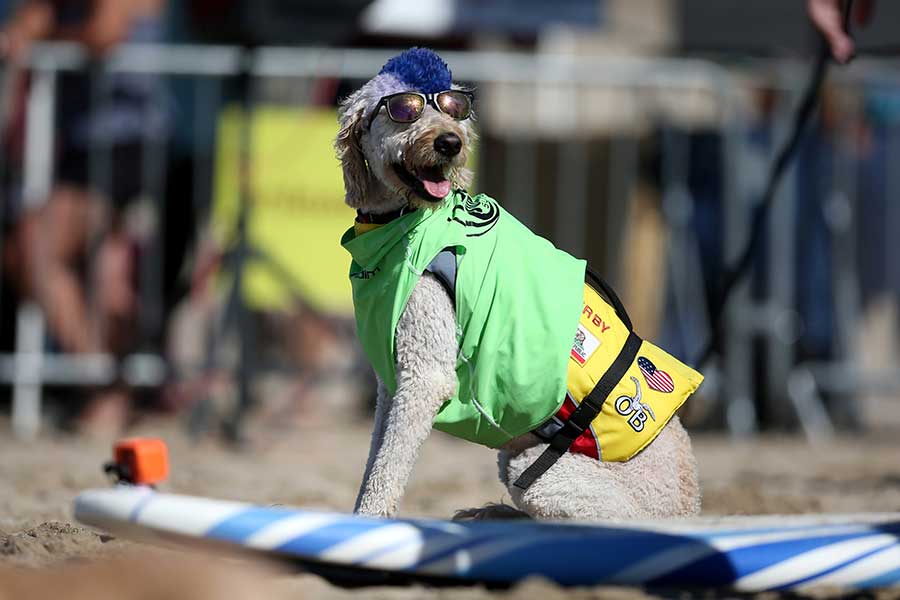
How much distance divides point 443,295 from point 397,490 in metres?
0.57

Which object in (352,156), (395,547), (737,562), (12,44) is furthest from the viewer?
(12,44)

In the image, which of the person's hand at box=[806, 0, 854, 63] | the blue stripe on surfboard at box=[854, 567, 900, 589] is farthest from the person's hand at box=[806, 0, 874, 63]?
the blue stripe on surfboard at box=[854, 567, 900, 589]

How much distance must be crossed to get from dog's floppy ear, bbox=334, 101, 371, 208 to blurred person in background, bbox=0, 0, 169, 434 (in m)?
4.78

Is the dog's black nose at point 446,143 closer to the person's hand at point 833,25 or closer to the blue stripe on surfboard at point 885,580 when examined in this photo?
the blue stripe on surfboard at point 885,580

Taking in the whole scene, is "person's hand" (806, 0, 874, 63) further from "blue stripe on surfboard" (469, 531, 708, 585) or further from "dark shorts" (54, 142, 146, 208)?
"dark shorts" (54, 142, 146, 208)

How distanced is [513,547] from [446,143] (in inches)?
47.2

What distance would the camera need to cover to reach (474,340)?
3.79 m

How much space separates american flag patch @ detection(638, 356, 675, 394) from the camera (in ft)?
13.1

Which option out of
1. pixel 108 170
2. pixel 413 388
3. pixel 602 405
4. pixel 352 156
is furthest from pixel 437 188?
pixel 108 170

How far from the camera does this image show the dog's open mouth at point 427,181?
3.81m

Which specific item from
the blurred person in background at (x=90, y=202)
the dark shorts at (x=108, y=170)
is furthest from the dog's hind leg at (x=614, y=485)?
the dark shorts at (x=108, y=170)

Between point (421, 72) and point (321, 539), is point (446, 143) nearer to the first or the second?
point (421, 72)

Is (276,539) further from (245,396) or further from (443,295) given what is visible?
(245,396)

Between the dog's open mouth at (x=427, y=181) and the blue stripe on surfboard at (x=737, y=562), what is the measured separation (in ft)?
4.13
